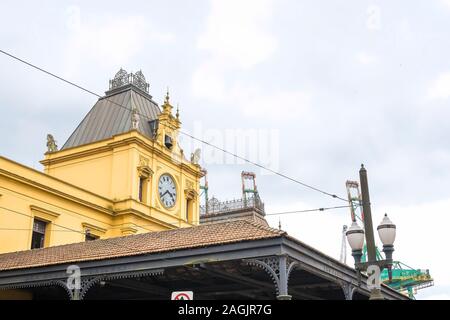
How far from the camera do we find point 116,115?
3538 cm

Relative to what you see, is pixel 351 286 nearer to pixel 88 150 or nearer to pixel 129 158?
pixel 129 158

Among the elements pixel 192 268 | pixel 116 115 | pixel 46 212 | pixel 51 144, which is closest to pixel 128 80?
pixel 116 115

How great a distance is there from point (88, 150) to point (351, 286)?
20291 mm

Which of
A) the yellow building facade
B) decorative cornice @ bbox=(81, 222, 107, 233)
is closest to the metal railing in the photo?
the yellow building facade

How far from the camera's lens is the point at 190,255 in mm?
15328

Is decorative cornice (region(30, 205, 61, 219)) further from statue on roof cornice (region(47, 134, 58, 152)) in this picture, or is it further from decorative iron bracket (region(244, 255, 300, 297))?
decorative iron bracket (region(244, 255, 300, 297))

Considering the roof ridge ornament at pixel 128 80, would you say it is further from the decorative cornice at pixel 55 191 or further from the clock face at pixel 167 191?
the decorative cornice at pixel 55 191

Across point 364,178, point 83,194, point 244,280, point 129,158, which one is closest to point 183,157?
point 129,158

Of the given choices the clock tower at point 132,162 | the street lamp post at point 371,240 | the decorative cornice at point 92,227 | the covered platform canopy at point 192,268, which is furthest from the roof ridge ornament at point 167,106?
the street lamp post at point 371,240

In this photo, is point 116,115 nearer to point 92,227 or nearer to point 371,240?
point 92,227

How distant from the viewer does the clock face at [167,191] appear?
3403 centimetres

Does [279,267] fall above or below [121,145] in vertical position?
below

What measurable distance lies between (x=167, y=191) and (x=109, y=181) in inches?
153

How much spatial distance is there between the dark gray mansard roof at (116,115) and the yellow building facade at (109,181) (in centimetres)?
6
